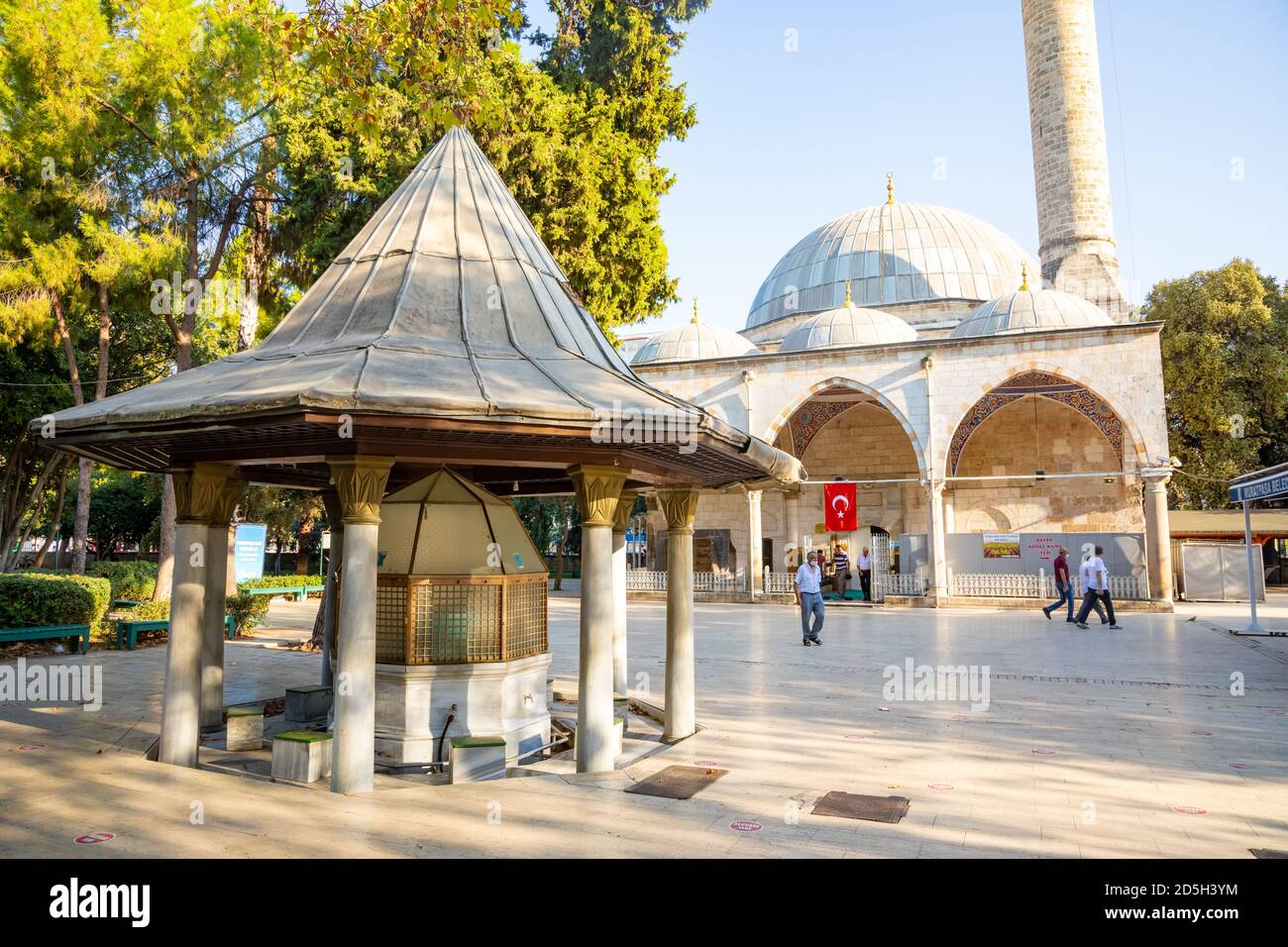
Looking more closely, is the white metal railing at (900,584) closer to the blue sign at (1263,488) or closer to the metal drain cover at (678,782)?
the blue sign at (1263,488)

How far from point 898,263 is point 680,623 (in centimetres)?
2674

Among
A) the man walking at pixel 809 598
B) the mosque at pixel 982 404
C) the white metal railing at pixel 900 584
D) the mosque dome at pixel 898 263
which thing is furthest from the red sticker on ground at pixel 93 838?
the mosque dome at pixel 898 263

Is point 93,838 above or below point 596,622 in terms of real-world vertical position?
below

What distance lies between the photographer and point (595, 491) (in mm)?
5477

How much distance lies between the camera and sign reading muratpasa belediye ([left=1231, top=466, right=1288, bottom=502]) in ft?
35.8

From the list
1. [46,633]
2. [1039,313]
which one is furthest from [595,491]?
[1039,313]

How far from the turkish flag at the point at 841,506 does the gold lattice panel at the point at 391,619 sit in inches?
725

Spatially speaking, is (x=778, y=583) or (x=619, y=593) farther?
(x=778, y=583)

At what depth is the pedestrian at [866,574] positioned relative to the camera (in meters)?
22.7

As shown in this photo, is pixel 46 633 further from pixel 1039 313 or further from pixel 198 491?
pixel 1039 313

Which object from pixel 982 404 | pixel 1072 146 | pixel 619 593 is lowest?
pixel 619 593

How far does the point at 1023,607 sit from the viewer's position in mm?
19641

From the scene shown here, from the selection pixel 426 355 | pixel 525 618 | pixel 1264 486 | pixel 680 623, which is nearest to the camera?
pixel 426 355
